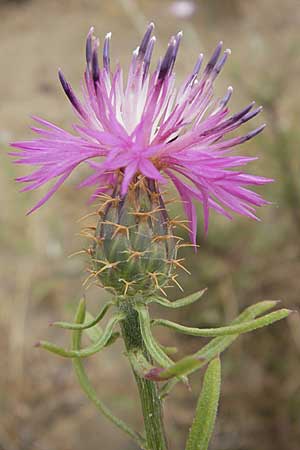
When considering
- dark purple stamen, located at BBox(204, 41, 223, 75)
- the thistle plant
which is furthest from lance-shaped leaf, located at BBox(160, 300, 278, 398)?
dark purple stamen, located at BBox(204, 41, 223, 75)

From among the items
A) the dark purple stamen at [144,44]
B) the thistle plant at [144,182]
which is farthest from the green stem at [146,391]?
the dark purple stamen at [144,44]

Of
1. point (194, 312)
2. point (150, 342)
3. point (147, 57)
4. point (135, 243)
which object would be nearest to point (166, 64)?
point (147, 57)

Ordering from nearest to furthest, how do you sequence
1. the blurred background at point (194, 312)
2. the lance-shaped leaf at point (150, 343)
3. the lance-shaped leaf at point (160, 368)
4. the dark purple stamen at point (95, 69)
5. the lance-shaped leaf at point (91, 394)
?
1. the lance-shaped leaf at point (160, 368)
2. the lance-shaped leaf at point (150, 343)
3. the dark purple stamen at point (95, 69)
4. the lance-shaped leaf at point (91, 394)
5. the blurred background at point (194, 312)

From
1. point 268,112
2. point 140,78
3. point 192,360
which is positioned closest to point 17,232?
point 268,112

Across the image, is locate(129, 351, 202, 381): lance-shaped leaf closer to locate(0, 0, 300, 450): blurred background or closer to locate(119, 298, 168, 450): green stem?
locate(119, 298, 168, 450): green stem

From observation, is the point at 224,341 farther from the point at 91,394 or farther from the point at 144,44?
the point at 144,44

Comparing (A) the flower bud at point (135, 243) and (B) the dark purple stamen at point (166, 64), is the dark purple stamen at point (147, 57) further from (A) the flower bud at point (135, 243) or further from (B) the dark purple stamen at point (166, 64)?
(A) the flower bud at point (135, 243)

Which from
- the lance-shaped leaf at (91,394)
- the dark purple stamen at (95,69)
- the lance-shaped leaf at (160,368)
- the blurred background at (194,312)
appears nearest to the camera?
the lance-shaped leaf at (160,368)

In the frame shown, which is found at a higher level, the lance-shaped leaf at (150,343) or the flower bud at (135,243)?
the flower bud at (135,243)
